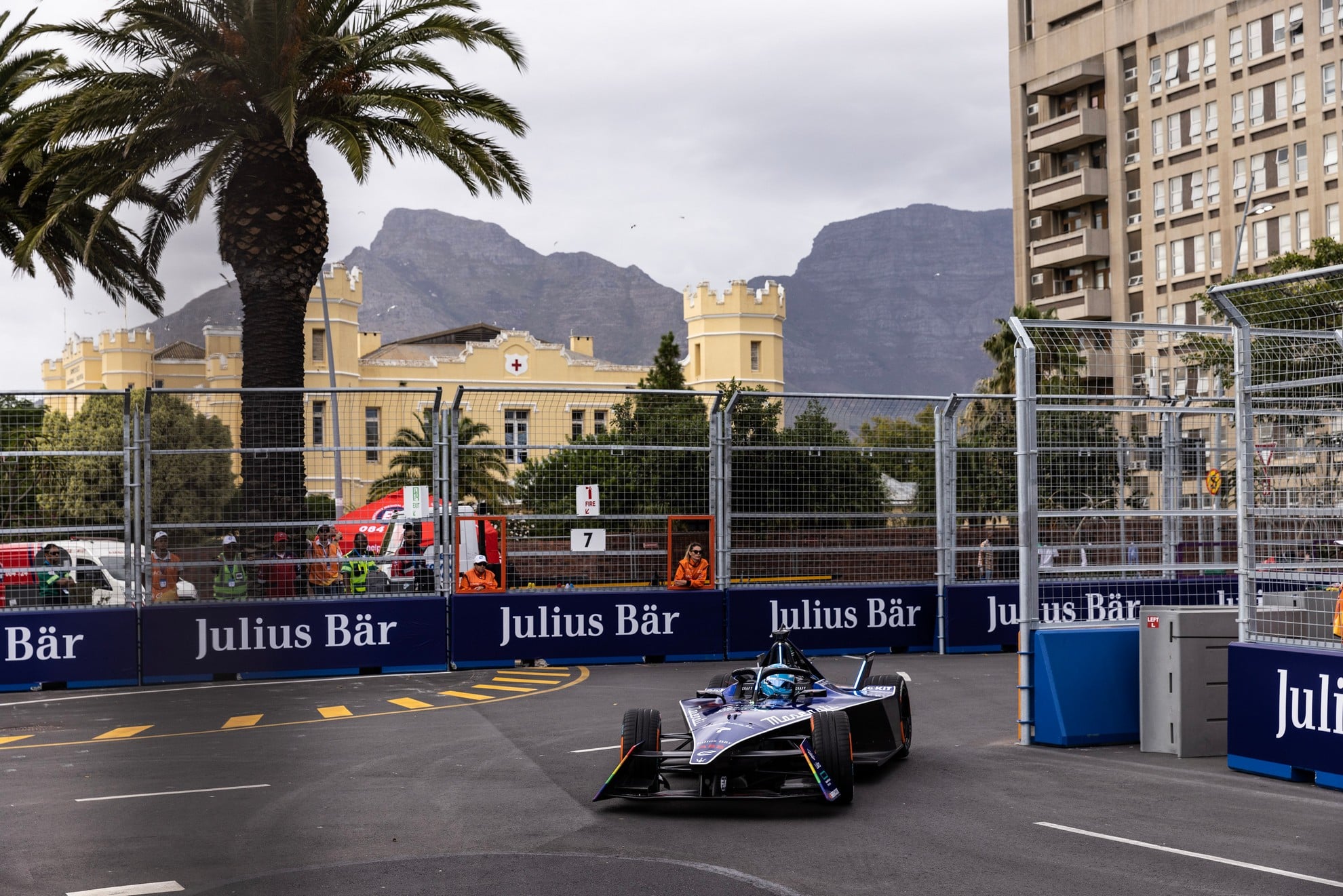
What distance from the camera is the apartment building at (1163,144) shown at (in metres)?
59.2

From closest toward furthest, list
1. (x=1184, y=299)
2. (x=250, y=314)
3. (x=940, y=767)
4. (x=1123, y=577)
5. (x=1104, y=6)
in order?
(x=940, y=767)
(x=1123, y=577)
(x=250, y=314)
(x=1184, y=299)
(x=1104, y=6)

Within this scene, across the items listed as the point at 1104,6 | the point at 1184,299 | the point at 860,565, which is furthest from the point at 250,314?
the point at 1104,6

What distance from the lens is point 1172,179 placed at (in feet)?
216

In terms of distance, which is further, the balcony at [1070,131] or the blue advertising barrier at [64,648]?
the balcony at [1070,131]

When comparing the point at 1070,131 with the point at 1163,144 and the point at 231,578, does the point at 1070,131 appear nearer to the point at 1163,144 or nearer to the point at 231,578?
the point at 1163,144

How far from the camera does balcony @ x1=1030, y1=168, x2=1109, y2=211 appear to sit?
69562mm

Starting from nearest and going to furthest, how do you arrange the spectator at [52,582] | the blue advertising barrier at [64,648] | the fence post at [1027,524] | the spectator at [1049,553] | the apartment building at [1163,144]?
the fence post at [1027,524] < the spectator at [1049,553] < the blue advertising barrier at [64,648] < the spectator at [52,582] < the apartment building at [1163,144]

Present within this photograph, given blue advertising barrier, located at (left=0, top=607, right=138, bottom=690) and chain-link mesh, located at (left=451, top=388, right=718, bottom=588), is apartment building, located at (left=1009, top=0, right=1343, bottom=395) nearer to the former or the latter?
chain-link mesh, located at (left=451, top=388, right=718, bottom=588)

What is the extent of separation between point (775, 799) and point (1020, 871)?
2.17 metres

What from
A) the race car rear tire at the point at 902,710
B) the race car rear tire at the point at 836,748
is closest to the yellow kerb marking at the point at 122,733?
the race car rear tire at the point at 902,710

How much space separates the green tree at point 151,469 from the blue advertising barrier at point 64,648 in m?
1.23

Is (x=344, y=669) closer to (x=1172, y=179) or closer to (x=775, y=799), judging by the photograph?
(x=775, y=799)

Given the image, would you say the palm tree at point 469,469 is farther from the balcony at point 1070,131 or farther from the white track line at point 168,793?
the balcony at point 1070,131

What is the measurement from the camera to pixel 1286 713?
10562mm
